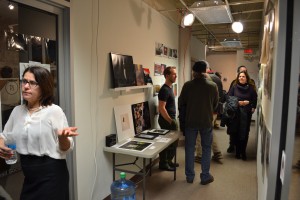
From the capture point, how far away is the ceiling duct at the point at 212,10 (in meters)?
3.47

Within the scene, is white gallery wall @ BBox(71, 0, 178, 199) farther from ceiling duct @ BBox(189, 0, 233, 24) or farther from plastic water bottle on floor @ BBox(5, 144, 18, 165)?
ceiling duct @ BBox(189, 0, 233, 24)

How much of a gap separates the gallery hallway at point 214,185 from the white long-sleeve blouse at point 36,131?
1.70 meters

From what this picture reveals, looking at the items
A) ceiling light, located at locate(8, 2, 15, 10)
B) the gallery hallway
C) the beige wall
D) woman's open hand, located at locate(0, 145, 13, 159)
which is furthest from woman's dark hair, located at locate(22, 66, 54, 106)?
the beige wall

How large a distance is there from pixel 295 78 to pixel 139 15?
2764 mm

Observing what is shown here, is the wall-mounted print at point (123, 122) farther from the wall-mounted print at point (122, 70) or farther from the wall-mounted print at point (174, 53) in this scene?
the wall-mounted print at point (174, 53)

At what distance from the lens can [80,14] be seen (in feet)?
7.54

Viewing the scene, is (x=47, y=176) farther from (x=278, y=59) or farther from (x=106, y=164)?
(x=278, y=59)

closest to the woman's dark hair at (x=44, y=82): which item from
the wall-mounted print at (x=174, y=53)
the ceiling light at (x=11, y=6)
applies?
the ceiling light at (x=11, y=6)

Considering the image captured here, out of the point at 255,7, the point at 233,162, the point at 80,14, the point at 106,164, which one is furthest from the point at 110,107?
the point at 255,7

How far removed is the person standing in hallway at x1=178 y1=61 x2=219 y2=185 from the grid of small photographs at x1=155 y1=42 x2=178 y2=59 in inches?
42.3

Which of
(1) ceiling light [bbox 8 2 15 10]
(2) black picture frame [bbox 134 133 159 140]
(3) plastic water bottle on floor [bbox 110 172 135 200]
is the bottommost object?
(3) plastic water bottle on floor [bbox 110 172 135 200]

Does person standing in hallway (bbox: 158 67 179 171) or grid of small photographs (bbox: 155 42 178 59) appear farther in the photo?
grid of small photographs (bbox: 155 42 178 59)

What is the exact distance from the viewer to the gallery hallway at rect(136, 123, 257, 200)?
9.78 ft

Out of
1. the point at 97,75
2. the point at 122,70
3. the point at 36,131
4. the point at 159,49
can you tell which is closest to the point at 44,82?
the point at 36,131
